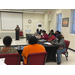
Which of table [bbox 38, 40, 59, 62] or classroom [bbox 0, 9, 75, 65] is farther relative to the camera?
classroom [bbox 0, 9, 75, 65]

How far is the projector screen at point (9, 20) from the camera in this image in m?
10.1

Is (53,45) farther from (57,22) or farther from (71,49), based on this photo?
(57,22)

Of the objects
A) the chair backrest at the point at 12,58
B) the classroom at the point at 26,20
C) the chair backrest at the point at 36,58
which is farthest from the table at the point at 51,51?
the classroom at the point at 26,20

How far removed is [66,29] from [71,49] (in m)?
1.44

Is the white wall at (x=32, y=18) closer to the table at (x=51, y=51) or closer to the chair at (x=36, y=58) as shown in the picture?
the table at (x=51, y=51)

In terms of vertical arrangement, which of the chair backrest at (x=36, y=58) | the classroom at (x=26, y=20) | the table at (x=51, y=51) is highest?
the classroom at (x=26, y=20)

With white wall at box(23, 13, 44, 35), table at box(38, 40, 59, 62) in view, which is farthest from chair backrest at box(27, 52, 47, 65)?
white wall at box(23, 13, 44, 35)

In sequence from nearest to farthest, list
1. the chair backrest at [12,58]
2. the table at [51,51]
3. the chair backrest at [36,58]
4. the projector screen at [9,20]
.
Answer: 1. the chair backrest at [12,58]
2. the chair backrest at [36,58]
3. the table at [51,51]
4. the projector screen at [9,20]

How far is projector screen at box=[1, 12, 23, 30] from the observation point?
10.1m

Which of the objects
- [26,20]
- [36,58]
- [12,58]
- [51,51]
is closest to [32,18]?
[26,20]

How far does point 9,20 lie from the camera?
10242 mm

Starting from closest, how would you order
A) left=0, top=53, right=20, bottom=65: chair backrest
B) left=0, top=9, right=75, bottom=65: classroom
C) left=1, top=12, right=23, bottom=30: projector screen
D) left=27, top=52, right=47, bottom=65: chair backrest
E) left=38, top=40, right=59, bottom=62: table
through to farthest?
1. left=0, top=53, right=20, bottom=65: chair backrest
2. left=27, top=52, right=47, bottom=65: chair backrest
3. left=38, top=40, right=59, bottom=62: table
4. left=0, top=9, right=75, bottom=65: classroom
5. left=1, top=12, right=23, bottom=30: projector screen

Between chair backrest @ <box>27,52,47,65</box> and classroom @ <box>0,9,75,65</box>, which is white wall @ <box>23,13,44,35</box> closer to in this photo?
classroom @ <box>0,9,75,65</box>

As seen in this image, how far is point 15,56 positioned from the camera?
1.75m
